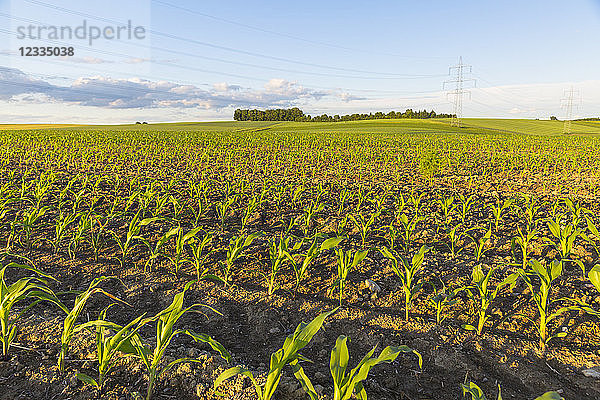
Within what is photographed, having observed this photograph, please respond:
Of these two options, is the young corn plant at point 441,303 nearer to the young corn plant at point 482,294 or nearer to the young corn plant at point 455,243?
the young corn plant at point 482,294

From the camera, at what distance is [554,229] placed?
4.36m

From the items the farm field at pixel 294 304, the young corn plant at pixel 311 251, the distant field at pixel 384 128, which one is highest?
the distant field at pixel 384 128

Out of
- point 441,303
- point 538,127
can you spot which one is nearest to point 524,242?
point 441,303

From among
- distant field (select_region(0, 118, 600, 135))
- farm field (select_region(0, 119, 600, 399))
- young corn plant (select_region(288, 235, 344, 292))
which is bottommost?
farm field (select_region(0, 119, 600, 399))

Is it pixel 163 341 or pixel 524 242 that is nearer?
pixel 163 341

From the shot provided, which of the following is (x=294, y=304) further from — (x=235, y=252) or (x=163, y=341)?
(x=163, y=341)

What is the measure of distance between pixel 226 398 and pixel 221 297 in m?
1.36

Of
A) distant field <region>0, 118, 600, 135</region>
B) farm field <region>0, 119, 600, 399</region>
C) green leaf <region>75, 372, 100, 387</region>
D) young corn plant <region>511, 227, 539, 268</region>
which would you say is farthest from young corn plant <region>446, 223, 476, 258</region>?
distant field <region>0, 118, 600, 135</region>

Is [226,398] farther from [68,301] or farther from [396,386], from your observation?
[68,301]

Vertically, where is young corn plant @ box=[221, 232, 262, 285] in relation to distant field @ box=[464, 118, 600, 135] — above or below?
below

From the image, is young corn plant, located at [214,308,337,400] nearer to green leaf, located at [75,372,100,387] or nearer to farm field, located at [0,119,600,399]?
farm field, located at [0,119,600,399]

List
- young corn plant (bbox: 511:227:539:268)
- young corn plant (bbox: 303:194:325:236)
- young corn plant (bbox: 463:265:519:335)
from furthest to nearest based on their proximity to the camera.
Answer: young corn plant (bbox: 303:194:325:236), young corn plant (bbox: 511:227:539:268), young corn plant (bbox: 463:265:519:335)

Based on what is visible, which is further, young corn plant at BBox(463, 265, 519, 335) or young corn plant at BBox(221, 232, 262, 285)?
young corn plant at BBox(221, 232, 262, 285)

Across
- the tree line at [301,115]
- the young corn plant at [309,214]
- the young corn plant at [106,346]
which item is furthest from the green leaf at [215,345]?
the tree line at [301,115]
